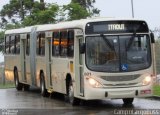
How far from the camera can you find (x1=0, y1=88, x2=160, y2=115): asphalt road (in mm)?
18750

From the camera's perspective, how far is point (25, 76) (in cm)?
2992

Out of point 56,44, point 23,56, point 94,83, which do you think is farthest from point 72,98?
point 23,56

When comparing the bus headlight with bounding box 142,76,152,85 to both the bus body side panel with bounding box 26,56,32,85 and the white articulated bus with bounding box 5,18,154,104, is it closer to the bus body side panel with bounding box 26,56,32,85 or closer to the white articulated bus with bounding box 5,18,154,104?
the white articulated bus with bounding box 5,18,154,104

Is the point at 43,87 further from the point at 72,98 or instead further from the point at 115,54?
the point at 115,54

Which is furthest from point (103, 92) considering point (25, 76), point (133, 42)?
point (25, 76)

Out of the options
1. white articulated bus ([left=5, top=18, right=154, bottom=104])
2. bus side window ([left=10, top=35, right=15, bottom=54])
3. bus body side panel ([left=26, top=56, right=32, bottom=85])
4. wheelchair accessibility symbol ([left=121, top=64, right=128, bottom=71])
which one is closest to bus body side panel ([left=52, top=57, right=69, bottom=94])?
white articulated bus ([left=5, top=18, right=154, bottom=104])

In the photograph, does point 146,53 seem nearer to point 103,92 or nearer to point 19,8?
point 103,92

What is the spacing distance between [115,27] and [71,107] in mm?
3023

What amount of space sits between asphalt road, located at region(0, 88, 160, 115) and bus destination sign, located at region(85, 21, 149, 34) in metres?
2.39

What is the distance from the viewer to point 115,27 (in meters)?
19.8

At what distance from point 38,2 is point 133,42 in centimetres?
3494

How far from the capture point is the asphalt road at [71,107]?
1875 cm

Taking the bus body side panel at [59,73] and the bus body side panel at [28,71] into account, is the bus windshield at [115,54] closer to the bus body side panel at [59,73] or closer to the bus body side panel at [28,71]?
the bus body side panel at [59,73]

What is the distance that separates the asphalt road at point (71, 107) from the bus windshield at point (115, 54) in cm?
130
